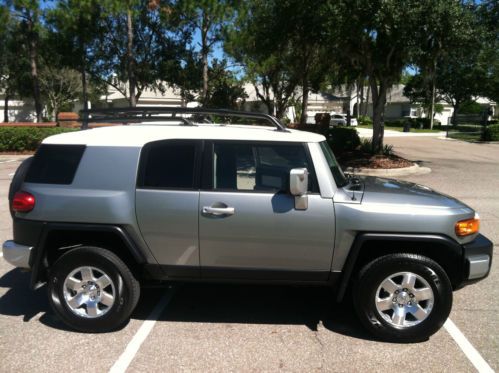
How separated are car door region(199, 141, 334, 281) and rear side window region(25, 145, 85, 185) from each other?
44.0 inches

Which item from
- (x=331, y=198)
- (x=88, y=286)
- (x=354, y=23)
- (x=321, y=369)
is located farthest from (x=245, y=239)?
(x=354, y=23)

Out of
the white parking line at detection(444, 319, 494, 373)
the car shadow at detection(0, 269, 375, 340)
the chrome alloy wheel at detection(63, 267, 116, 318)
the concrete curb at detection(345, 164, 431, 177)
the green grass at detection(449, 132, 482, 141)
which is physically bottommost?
the green grass at detection(449, 132, 482, 141)

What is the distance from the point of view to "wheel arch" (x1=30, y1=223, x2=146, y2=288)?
3850 mm

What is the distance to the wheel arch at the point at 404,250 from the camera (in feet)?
12.2

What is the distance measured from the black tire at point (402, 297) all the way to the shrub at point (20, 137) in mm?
18349

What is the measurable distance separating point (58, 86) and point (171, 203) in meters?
49.6

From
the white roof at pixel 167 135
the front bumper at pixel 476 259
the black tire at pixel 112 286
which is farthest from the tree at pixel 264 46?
the black tire at pixel 112 286

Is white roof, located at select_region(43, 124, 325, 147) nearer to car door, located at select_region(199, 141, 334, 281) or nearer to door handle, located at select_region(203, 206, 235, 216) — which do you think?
car door, located at select_region(199, 141, 334, 281)

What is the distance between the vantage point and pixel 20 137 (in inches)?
780

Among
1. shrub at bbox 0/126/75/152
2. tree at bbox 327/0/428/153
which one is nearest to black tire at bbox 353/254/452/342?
tree at bbox 327/0/428/153

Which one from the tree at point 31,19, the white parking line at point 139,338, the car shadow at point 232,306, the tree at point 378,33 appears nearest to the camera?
the white parking line at point 139,338

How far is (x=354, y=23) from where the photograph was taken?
12086 mm

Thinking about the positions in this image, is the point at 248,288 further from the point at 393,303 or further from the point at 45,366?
the point at 45,366

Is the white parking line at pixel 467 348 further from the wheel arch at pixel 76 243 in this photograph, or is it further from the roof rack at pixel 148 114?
the wheel arch at pixel 76 243
